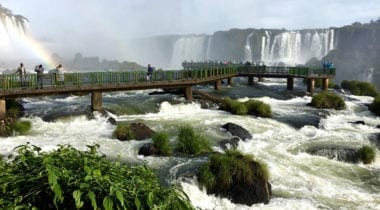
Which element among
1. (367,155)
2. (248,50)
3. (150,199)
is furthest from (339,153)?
(248,50)

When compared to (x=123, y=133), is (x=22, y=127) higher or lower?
higher

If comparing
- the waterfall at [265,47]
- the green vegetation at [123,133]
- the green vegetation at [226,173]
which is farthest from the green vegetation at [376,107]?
the waterfall at [265,47]

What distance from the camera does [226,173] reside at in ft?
44.0

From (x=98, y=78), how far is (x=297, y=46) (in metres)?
74.4

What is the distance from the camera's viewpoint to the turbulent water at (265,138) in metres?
14.1

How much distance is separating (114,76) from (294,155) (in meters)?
13.9

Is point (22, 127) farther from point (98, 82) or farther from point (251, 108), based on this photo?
point (251, 108)

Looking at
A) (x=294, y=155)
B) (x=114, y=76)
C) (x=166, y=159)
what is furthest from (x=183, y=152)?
(x=114, y=76)

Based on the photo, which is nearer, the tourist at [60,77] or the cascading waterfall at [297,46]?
the tourist at [60,77]

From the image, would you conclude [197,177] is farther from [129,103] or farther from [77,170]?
[129,103]

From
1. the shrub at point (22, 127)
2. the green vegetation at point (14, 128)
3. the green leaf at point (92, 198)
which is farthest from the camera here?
the shrub at point (22, 127)

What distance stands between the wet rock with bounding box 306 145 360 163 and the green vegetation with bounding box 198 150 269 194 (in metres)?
5.77

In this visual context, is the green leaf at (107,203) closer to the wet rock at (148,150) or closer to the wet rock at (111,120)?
the wet rock at (148,150)

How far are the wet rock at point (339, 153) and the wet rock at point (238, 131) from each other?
332 centimetres
